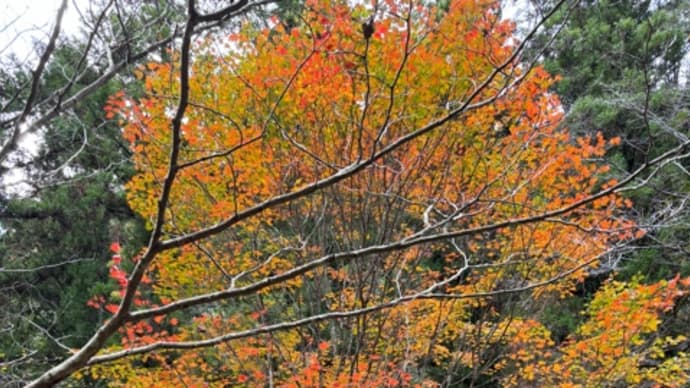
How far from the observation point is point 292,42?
5.64 m

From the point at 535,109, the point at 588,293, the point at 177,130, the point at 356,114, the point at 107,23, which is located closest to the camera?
the point at 177,130

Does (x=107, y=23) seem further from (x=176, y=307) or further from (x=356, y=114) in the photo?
(x=356, y=114)

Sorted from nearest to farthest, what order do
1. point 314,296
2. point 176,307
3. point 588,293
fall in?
1. point 176,307
2. point 314,296
3. point 588,293

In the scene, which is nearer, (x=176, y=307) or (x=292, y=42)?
(x=176, y=307)

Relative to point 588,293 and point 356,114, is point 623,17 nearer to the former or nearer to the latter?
point 588,293

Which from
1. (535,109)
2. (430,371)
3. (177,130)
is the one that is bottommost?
(430,371)

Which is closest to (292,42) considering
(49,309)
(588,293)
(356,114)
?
(356,114)

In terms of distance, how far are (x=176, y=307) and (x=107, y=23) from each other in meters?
2.20

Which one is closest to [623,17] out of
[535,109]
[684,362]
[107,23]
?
[535,109]

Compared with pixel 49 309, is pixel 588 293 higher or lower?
lower

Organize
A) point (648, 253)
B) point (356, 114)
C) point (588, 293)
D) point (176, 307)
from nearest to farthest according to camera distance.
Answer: point (176, 307)
point (356, 114)
point (648, 253)
point (588, 293)

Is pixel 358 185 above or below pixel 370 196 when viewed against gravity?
above

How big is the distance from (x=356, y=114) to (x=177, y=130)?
3764mm

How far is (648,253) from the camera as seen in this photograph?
7.41 m
